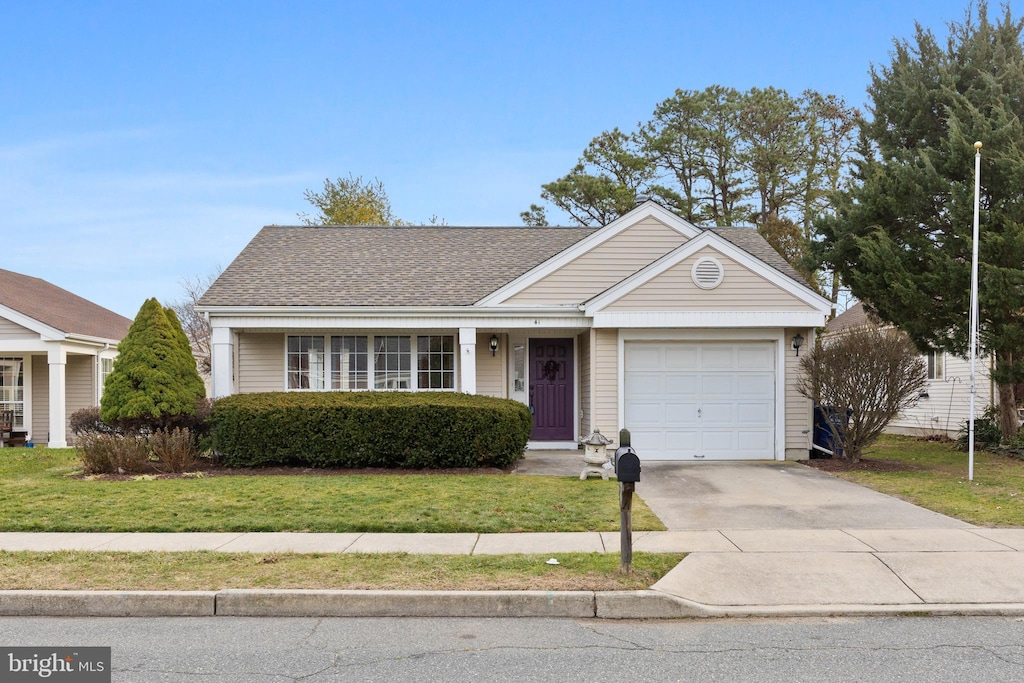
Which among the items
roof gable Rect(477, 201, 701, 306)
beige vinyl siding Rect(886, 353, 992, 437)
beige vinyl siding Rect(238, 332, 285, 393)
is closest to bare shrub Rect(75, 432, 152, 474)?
beige vinyl siding Rect(238, 332, 285, 393)

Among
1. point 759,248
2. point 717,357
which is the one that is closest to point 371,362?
point 717,357

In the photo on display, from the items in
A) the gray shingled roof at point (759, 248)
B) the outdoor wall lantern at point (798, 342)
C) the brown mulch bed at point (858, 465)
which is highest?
the gray shingled roof at point (759, 248)

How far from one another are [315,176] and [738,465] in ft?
95.0

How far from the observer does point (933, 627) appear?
5.48 metres

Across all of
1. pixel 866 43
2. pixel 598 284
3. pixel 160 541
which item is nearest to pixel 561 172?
pixel 866 43

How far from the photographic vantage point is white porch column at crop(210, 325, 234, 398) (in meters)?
14.4

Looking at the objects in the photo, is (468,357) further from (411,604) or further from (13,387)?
(13,387)

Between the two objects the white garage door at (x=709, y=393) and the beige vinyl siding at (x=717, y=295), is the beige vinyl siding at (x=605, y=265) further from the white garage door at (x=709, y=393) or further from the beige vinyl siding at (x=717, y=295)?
the white garage door at (x=709, y=393)

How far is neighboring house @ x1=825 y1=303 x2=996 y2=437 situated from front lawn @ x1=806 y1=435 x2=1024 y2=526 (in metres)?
2.54

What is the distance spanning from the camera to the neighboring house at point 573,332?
13992 mm

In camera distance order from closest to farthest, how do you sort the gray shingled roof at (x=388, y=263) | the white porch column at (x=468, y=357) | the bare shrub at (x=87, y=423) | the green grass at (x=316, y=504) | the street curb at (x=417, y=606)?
the street curb at (x=417, y=606), the green grass at (x=316, y=504), the white porch column at (x=468, y=357), the bare shrub at (x=87, y=423), the gray shingled roof at (x=388, y=263)

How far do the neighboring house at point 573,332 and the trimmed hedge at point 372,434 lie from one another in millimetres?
2136

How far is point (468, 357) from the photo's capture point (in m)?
14.7

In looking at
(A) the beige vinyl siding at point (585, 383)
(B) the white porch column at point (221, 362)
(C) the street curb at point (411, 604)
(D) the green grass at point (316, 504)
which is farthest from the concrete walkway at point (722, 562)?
(B) the white porch column at point (221, 362)
